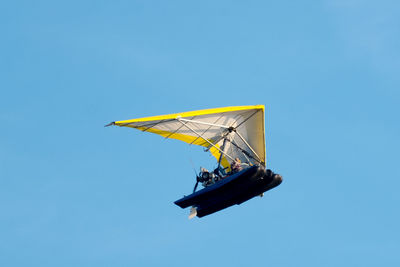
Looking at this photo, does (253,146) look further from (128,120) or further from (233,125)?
(128,120)

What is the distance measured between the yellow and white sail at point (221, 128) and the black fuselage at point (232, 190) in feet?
10.9

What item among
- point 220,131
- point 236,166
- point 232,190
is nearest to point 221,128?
point 220,131

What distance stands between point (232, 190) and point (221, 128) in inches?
293

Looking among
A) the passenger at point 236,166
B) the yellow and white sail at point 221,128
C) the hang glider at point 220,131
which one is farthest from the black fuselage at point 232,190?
the yellow and white sail at point 221,128

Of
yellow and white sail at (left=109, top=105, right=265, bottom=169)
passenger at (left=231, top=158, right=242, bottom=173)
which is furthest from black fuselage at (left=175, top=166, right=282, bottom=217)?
yellow and white sail at (left=109, top=105, right=265, bottom=169)

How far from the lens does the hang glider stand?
68.3 metres

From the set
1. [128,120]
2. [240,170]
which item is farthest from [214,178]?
[128,120]

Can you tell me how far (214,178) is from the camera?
231 ft

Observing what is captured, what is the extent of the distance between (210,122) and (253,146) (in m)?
4.91

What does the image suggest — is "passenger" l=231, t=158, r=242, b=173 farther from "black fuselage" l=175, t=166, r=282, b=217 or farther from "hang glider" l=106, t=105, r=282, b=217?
"black fuselage" l=175, t=166, r=282, b=217

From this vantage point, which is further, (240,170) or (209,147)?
(209,147)

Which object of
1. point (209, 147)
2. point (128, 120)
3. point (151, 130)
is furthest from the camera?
point (209, 147)

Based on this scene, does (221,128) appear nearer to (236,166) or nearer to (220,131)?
(220,131)

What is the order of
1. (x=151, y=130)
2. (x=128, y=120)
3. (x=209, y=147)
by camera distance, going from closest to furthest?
(x=128, y=120)
(x=151, y=130)
(x=209, y=147)
